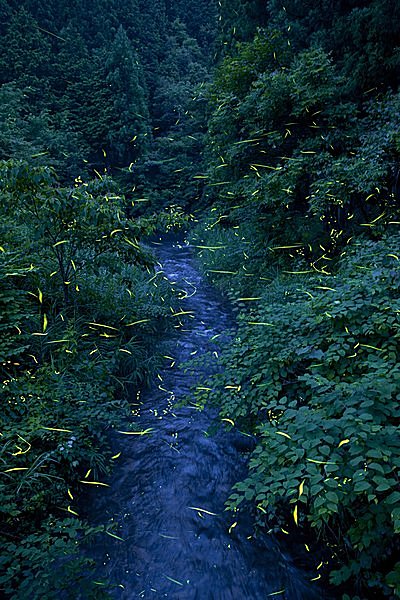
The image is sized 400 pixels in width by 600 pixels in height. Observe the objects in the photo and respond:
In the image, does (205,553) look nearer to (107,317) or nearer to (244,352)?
(244,352)

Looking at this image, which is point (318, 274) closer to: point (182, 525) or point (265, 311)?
point (265, 311)

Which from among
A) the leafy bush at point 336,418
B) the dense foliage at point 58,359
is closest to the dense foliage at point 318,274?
the leafy bush at point 336,418

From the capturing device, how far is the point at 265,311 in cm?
393

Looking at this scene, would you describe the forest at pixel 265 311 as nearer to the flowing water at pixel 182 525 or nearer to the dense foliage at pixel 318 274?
the dense foliage at pixel 318 274

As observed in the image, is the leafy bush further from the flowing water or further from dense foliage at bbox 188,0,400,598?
the flowing water

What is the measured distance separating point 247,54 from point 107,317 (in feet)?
20.2

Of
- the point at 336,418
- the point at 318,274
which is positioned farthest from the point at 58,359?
the point at 318,274

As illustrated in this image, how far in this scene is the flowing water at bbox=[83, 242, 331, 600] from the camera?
9.04 feet

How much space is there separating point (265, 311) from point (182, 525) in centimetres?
213

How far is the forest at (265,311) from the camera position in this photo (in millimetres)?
2271

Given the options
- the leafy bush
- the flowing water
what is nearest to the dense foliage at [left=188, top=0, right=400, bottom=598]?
the leafy bush

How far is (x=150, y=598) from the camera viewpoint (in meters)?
2.66

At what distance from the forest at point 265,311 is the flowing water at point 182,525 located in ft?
0.62

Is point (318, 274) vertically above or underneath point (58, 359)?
underneath
